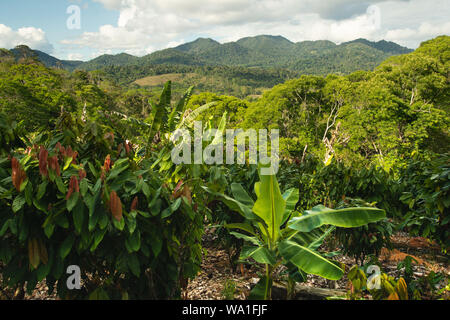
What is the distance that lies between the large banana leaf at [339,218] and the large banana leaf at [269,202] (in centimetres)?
17

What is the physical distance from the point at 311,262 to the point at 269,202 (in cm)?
57

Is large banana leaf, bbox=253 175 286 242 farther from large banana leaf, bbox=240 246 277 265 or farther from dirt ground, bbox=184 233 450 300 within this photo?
dirt ground, bbox=184 233 450 300

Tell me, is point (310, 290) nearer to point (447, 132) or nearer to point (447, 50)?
point (447, 132)

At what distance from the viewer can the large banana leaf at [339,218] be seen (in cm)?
206

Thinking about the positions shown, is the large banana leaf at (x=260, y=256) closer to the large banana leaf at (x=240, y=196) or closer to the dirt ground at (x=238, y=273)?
the dirt ground at (x=238, y=273)

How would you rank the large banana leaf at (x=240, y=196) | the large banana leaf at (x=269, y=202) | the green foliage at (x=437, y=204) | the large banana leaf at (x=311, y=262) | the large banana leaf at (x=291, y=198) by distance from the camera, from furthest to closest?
1. the large banana leaf at (x=291, y=198)
2. the large banana leaf at (x=240, y=196)
3. the green foliage at (x=437, y=204)
4. the large banana leaf at (x=269, y=202)
5. the large banana leaf at (x=311, y=262)

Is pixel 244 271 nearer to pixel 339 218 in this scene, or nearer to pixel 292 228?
pixel 292 228

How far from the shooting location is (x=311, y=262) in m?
1.99

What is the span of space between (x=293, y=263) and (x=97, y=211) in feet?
4.80

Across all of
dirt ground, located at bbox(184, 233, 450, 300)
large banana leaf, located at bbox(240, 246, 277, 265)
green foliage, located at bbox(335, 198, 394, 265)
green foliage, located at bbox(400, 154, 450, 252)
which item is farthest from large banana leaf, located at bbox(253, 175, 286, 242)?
green foliage, located at bbox(400, 154, 450, 252)

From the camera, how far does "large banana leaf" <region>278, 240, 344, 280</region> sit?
1934 millimetres

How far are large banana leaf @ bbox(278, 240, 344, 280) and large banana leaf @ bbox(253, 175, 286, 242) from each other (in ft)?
0.88

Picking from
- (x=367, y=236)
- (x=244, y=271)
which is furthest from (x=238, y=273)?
(x=367, y=236)

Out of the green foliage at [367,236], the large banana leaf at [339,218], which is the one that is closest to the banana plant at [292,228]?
the large banana leaf at [339,218]
